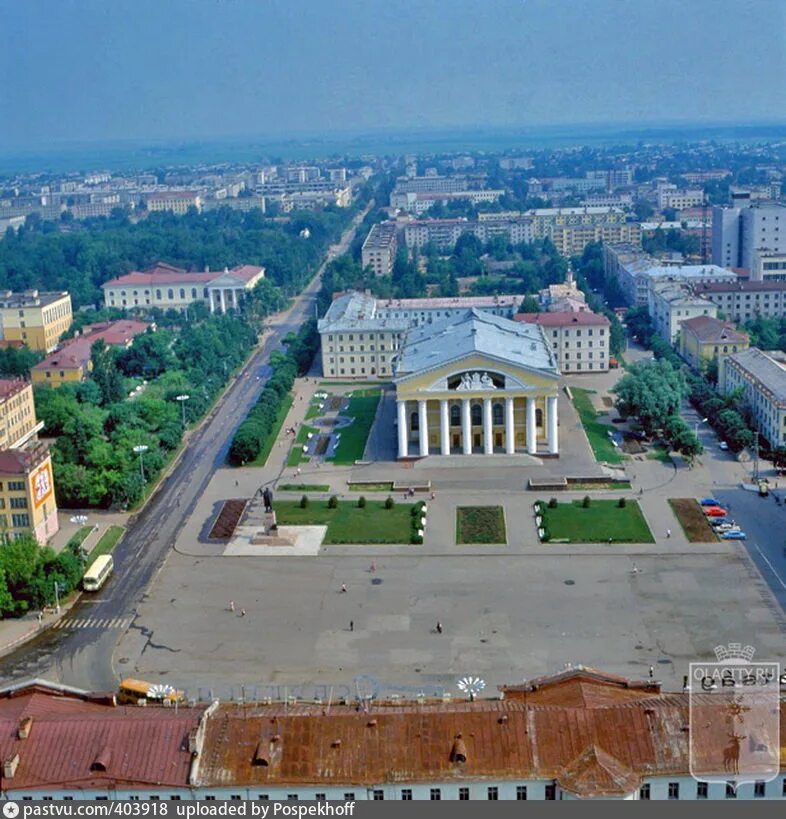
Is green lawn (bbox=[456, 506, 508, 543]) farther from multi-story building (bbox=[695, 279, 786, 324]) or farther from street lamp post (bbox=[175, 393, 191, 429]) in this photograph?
multi-story building (bbox=[695, 279, 786, 324])

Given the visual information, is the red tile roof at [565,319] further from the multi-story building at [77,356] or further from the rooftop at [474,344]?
the multi-story building at [77,356]

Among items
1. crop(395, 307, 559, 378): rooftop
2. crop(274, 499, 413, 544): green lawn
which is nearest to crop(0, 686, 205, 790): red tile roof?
crop(274, 499, 413, 544): green lawn

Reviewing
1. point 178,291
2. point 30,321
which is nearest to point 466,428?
point 30,321

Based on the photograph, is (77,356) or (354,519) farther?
(77,356)

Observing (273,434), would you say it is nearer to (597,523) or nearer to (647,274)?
(597,523)

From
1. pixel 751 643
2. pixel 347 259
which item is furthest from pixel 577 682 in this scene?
pixel 347 259

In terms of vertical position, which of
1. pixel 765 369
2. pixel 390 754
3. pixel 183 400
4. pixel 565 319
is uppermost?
pixel 390 754

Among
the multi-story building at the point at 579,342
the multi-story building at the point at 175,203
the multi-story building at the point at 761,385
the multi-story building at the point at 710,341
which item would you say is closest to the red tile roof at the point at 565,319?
the multi-story building at the point at 579,342
